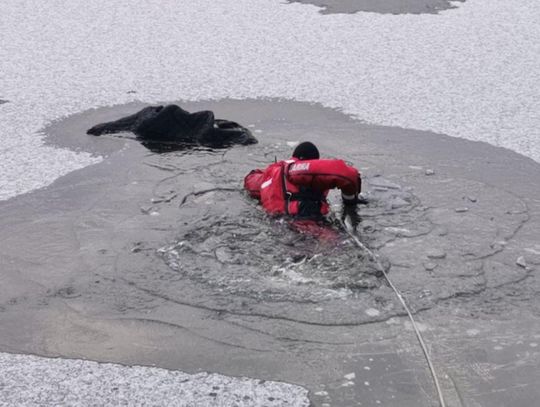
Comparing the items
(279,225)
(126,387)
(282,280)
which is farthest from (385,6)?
(126,387)

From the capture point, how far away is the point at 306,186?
222 inches

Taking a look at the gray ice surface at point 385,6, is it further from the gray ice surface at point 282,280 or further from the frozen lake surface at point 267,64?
the gray ice surface at point 282,280

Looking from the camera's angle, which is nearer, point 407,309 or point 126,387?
point 126,387

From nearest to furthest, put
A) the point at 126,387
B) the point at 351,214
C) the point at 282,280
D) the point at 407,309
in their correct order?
the point at 126,387 → the point at 407,309 → the point at 282,280 → the point at 351,214

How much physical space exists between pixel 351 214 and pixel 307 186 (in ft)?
1.44

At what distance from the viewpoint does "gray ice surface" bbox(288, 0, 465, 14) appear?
1232 centimetres

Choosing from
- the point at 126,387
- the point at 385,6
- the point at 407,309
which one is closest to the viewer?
the point at 126,387

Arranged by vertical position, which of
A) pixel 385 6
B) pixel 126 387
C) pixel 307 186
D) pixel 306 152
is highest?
pixel 385 6

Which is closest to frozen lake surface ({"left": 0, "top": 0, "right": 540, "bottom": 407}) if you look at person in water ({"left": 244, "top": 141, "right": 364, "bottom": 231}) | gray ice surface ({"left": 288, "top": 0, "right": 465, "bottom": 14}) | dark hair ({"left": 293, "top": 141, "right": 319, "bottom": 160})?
person in water ({"left": 244, "top": 141, "right": 364, "bottom": 231})

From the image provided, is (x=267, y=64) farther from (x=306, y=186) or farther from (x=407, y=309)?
(x=407, y=309)

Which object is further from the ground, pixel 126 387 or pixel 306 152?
pixel 306 152

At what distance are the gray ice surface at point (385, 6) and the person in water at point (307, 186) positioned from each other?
6977 mm

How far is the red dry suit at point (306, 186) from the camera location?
18.3 ft

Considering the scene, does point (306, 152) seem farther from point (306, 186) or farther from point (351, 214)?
point (351, 214)
